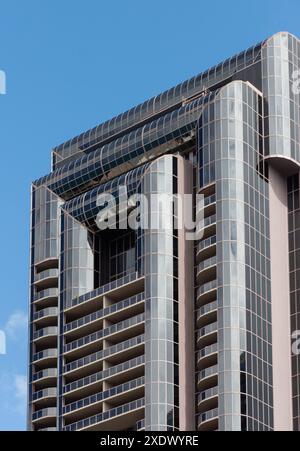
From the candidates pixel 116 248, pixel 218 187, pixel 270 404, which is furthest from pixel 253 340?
pixel 116 248

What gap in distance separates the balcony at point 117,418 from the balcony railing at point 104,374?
449 centimetres

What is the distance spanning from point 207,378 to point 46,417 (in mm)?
28164

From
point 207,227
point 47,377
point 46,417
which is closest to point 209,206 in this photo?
point 207,227

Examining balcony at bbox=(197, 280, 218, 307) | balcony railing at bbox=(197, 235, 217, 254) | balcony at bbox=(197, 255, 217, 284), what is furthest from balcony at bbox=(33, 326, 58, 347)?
balcony railing at bbox=(197, 235, 217, 254)

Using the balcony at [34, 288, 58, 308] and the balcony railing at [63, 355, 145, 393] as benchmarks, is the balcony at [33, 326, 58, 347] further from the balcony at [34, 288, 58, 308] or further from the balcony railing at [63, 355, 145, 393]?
the balcony railing at [63, 355, 145, 393]

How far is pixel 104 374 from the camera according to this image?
582 feet

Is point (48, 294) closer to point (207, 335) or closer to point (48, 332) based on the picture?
point (48, 332)

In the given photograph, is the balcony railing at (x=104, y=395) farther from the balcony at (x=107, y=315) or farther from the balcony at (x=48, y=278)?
the balcony at (x=48, y=278)

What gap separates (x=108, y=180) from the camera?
192875 mm

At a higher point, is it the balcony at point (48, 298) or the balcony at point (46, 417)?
the balcony at point (48, 298)

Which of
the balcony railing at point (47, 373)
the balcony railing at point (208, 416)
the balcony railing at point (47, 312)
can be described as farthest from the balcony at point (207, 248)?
the balcony railing at point (47, 373)

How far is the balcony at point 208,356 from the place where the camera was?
6549 inches

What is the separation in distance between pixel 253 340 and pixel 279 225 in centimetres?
1685
